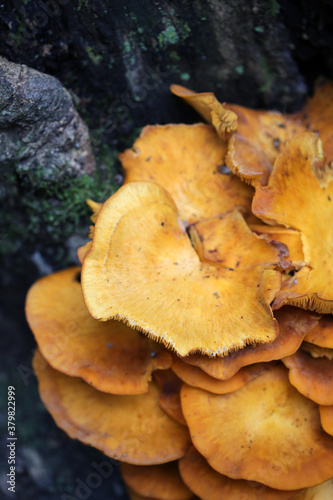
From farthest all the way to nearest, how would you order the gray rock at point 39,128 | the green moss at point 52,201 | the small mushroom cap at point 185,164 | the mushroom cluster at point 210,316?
the green moss at point 52,201 < the small mushroom cap at point 185,164 < the gray rock at point 39,128 < the mushroom cluster at point 210,316

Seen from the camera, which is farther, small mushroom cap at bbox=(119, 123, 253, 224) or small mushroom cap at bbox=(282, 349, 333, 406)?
small mushroom cap at bbox=(119, 123, 253, 224)

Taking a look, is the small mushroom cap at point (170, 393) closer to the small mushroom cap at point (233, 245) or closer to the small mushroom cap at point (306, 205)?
the small mushroom cap at point (233, 245)

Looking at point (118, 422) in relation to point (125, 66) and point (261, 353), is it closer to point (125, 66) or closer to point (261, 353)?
point (261, 353)

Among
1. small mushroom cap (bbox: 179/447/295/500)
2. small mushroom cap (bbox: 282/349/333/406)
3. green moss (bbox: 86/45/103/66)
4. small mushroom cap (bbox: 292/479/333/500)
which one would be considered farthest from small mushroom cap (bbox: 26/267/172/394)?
green moss (bbox: 86/45/103/66)

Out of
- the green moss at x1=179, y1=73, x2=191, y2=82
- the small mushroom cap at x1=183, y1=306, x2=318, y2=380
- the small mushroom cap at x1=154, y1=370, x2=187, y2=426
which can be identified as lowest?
the small mushroom cap at x1=154, y1=370, x2=187, y2=426

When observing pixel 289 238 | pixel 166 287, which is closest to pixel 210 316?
pixel 166 287

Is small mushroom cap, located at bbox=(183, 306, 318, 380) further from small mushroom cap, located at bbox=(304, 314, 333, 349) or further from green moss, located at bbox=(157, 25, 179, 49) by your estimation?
green moss, located at bbox=(157, 25, 179, 49)

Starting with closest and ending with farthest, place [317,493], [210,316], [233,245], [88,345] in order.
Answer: [210,316], [233,245], [317,493], [88,345]

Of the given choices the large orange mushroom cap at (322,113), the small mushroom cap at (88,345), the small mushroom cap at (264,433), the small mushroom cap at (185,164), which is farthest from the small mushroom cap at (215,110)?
the small mushroom cap at (264,433)
